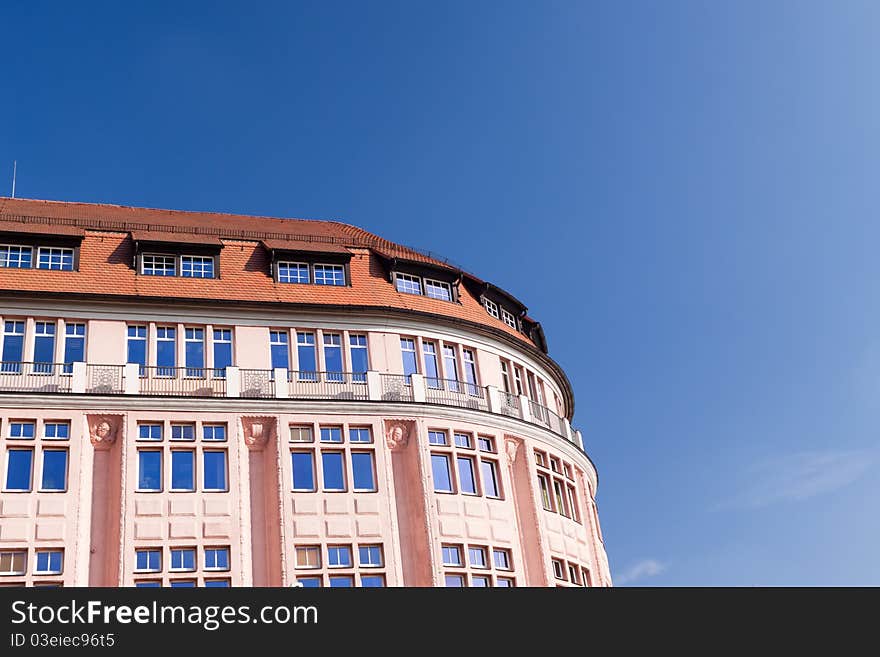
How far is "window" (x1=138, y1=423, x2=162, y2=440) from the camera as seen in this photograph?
35.3 metres

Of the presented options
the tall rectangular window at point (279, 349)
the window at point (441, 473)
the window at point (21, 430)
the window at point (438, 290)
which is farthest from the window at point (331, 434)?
the window at point (21, 430)

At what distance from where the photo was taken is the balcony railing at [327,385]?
3759cm

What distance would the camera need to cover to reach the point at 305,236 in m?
44.8

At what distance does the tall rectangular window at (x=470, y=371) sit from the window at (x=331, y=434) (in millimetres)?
5515

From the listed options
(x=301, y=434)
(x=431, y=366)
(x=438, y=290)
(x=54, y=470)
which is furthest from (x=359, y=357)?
(x=54, y=470)

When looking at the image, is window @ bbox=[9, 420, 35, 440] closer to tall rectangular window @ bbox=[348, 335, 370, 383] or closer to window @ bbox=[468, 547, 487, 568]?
tall rectangular window @ bbox=[348, 335, 370, 383]

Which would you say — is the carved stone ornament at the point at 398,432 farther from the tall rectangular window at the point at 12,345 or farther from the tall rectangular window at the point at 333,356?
the tall rectangular window at the point at 12,345

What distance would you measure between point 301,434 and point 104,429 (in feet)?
21.0

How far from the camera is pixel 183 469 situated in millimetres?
35062

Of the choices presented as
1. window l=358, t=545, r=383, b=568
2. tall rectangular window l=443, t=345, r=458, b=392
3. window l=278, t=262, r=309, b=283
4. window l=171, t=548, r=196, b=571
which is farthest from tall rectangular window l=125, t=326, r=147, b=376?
tall rectangular window l=443, t=345, r=458, b=392

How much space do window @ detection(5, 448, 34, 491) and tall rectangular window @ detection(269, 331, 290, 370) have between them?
8.56 meters
